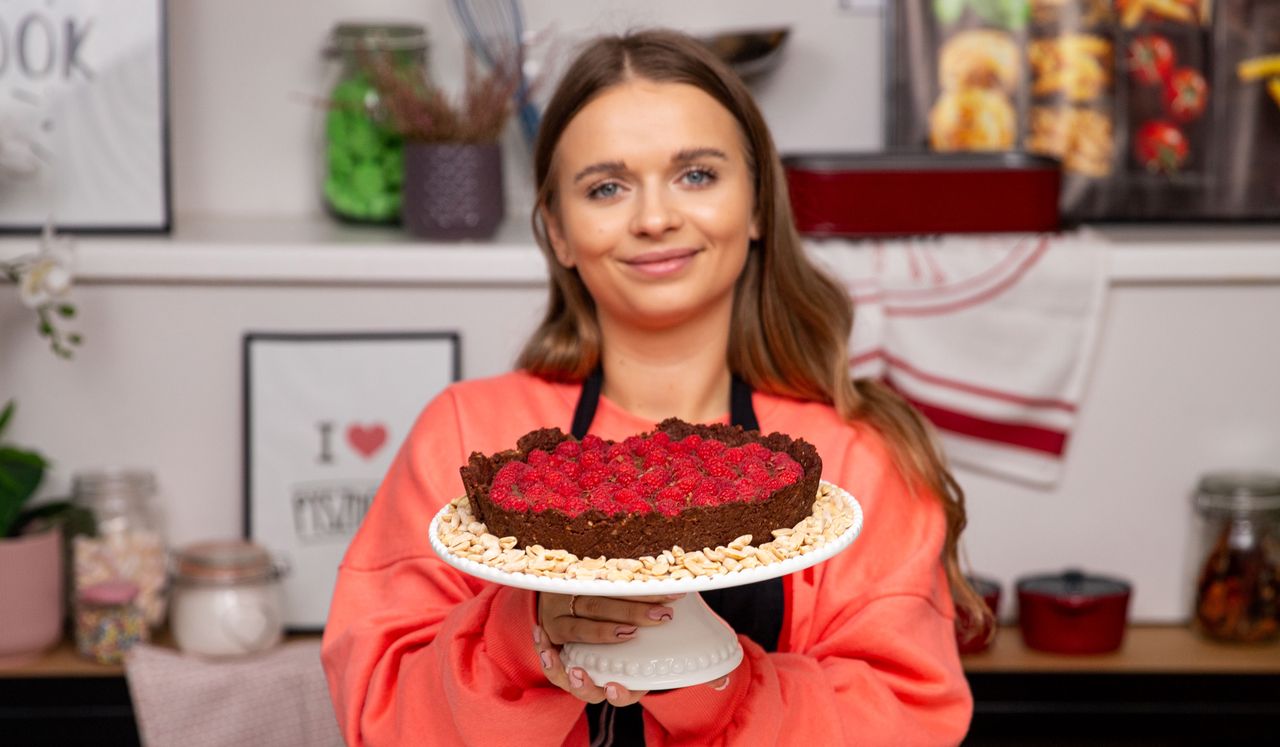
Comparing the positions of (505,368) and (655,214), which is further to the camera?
(505,368)

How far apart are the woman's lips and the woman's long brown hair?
0.45 ft

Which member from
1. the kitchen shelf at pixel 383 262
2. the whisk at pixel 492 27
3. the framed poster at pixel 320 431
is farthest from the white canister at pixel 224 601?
the whisk at pixel 492 27

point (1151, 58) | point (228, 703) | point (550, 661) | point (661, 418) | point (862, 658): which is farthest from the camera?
point (1151, 58)

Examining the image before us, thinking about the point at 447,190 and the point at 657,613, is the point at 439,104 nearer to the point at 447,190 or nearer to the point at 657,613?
the point at 447,190

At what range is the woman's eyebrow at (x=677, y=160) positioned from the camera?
140cm

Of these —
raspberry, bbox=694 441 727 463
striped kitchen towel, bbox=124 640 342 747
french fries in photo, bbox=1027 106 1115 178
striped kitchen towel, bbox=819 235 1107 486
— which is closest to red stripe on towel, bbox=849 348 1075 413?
striped kitchen towel, bbox=819 235 1107 486

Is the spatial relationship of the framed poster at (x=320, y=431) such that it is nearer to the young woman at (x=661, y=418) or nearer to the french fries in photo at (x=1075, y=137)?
the young woman at (x=661, y=418)

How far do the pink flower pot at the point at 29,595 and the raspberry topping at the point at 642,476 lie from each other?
1.11m

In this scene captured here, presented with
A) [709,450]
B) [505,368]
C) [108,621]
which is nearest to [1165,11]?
[505,368]

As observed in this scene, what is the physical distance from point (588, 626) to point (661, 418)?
414mm

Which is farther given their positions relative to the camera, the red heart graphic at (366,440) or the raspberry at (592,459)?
the red heart graphic at (366,440)

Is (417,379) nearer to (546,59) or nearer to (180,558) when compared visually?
(180,558)

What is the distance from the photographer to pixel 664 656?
1.14m

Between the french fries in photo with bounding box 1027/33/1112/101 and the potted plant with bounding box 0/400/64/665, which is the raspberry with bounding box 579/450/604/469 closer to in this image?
the potted plant with bounding box 0/400/64/665
